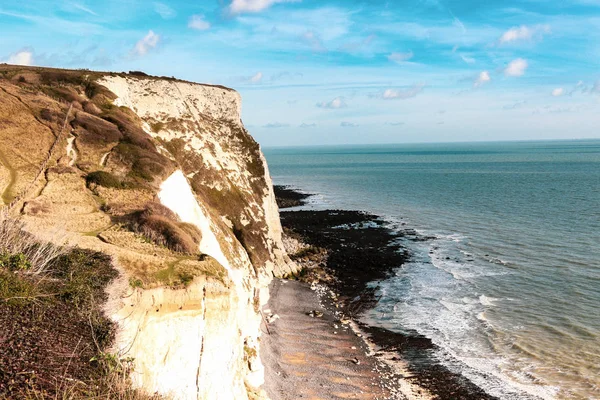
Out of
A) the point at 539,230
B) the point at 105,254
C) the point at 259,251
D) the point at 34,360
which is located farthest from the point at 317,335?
the point at 539,230

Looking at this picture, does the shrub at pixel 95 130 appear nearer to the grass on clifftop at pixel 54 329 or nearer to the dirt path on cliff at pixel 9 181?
the dirt path on cliff at pixel 9 181

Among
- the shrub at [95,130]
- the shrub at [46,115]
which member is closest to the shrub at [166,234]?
the shrub at [95,130]

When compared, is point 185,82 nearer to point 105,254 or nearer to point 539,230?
point 105,254

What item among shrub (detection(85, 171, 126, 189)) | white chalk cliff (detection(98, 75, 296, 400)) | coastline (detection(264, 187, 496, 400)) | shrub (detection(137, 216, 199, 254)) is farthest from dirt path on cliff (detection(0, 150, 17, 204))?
coastline (detection(264, 187, 496, 400))

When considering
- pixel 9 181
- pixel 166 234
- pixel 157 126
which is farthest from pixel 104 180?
pixel 157 126

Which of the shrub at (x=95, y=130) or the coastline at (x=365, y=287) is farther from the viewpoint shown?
the shrub at (x=95, y=130)

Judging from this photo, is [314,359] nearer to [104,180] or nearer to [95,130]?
[104,180]

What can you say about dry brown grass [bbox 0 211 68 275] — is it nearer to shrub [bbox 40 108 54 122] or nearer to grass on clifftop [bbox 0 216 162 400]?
grass on clifftop [bbox 0 216 162 400]
